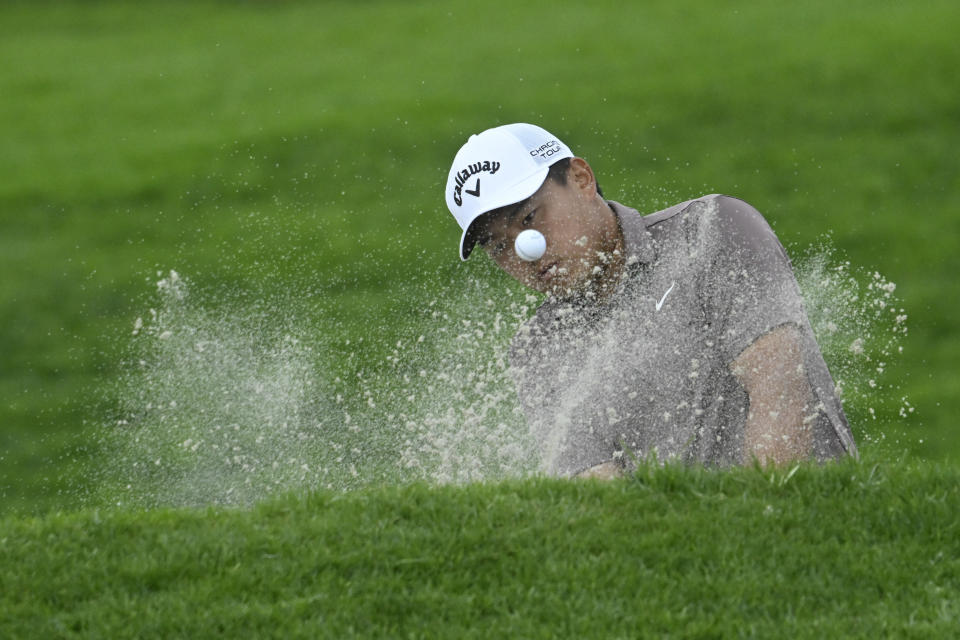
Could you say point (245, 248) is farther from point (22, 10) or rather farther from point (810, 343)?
point (22, 10)

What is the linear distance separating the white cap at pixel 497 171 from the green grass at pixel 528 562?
118 centimetres

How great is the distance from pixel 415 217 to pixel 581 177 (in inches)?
308

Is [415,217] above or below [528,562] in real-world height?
above

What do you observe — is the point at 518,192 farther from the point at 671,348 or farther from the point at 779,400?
the point at 779,400

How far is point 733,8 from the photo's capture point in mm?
18453

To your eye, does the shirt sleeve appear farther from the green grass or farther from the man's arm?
the green grass

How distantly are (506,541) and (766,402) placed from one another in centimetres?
117

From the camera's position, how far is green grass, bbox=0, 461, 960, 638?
3.68m

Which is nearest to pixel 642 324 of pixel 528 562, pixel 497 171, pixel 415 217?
pixel 497 171

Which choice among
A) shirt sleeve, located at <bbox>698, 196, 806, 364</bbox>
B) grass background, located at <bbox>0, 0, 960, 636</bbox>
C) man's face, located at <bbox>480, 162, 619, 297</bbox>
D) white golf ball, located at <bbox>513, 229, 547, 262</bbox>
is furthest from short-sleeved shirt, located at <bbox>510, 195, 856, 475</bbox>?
grass background, located at <bbox>0, 0, 960, 636</bbox>

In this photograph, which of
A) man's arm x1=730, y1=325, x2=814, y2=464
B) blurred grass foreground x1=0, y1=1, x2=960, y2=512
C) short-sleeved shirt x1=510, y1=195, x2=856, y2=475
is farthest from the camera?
blurred grass foreground x1=0, y1=1, x2=960, y2=512

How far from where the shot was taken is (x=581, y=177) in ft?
17.0

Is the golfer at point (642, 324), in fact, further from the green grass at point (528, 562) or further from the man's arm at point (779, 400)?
the green grass at point (528, 562)

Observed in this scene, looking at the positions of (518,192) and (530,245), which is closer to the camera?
(530,245)
